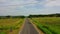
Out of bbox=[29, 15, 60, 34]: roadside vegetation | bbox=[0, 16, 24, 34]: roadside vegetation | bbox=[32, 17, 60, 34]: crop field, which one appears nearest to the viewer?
bbox=[32, 17, 60, 34]: crop field

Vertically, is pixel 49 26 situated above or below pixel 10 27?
below

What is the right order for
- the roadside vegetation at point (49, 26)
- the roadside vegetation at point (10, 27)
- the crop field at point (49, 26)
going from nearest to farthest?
the crop field at point (49, 26), the roadside vegetation at point (49, 26), the roadside vegetation at point (10, 27)

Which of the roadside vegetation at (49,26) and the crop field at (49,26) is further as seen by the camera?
the roadside vegetation at (49,26)

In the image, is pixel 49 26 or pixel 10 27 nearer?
pixel 10 27

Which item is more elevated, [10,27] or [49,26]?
[10,27]

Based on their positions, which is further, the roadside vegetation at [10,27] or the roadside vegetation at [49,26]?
the roadside vegetation at [10,27]

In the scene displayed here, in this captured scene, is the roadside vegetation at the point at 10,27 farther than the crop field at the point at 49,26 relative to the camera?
Yes

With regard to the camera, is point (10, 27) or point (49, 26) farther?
point (49, 26)

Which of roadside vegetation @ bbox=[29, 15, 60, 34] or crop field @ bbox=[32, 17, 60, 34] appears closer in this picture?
crop field @ bbox=[32, 17, 60, 34]

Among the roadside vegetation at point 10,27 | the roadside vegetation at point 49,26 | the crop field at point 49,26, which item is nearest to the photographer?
the crop field at point 49,26

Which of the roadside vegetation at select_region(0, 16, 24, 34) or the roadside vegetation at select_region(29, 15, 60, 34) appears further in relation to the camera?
the roadside vegetation at select_region(0, 16, 24, 34)

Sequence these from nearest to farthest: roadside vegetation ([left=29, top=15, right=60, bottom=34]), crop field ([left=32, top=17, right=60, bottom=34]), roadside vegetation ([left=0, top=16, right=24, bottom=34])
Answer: crop field ([left=32, top=17, right=60, bottom=34]), roadside vegetation ([left=29, top=15, right=60, bottom=34]), roadside vegetation ([left=0, top=16, right=24, bottom=34])

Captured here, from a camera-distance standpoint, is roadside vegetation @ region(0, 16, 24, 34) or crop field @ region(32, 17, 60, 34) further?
roadside vegetation @ region(0, 16, 24, 34)
